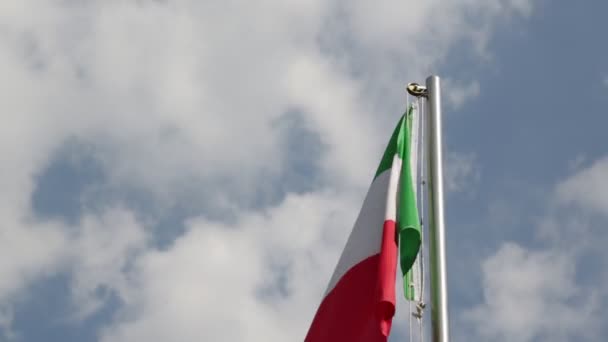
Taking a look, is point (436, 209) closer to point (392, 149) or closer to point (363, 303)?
point (363, 303)

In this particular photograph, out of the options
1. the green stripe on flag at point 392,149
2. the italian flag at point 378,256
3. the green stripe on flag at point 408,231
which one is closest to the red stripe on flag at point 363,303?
the italian flag at point 378,256

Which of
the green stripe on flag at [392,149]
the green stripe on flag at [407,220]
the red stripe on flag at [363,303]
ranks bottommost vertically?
the red stripe on flag at [363,303]

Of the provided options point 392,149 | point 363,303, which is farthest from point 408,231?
point 392,149

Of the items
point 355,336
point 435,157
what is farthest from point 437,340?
point 435,157

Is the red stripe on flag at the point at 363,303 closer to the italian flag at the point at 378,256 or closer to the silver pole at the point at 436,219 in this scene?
the italian flag at the point at 378,256

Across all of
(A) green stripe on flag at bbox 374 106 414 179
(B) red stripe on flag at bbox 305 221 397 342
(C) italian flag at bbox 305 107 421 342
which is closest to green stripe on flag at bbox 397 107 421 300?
(C) italian flag at bbox 305 107 421 342

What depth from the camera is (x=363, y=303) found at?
12695mm

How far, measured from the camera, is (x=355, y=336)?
12234 millimetres

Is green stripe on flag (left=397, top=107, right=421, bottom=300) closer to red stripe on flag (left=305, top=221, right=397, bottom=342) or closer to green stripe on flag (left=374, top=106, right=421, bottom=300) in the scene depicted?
green stripe on flag (left=374, top=106, right=421, bottom=300)

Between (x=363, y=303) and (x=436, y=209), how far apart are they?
1.85 meters

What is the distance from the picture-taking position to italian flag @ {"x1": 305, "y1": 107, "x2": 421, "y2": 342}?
12094 mm

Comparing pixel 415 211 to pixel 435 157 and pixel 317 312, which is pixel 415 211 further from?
pixel 317 312

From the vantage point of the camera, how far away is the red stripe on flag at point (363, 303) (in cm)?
1185

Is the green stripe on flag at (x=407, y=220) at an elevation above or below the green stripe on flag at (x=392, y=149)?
below
